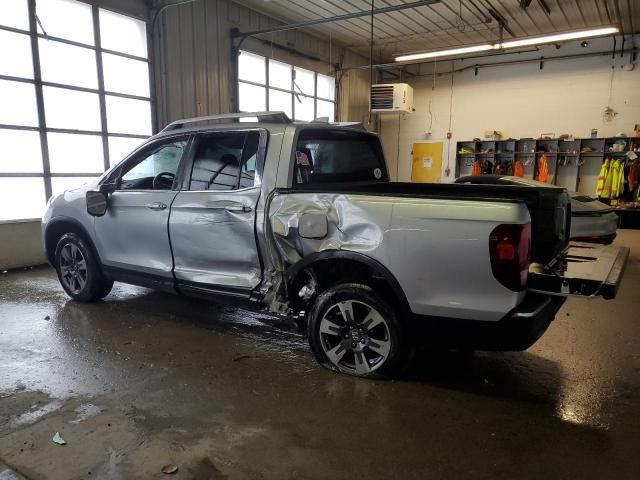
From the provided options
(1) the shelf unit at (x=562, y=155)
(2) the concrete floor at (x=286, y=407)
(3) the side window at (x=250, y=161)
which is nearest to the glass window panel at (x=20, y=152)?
(2) the concrete floor at (x=286, y=407)

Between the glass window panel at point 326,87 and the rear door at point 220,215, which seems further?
the glass window panel at point 326,87

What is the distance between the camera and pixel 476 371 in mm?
3201

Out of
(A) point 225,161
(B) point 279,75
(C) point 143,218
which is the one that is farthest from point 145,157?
(B) point 279,75

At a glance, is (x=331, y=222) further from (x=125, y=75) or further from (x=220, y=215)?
(x=125, y=75)

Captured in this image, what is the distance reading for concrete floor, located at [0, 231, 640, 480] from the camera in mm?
2168

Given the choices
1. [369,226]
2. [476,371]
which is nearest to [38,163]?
[369,226]

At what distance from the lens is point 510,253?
2348 millimetres

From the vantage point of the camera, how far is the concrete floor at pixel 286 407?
85.4 inches

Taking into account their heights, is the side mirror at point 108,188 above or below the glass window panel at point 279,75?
below

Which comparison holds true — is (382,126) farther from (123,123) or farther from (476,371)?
(476,371)

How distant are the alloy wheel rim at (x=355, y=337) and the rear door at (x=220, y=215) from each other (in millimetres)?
681

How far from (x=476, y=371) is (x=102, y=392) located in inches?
98.1

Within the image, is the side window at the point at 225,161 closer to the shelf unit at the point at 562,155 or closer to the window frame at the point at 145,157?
the window frame at the point at 145,157

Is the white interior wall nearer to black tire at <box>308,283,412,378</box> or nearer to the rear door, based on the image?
the rear door
